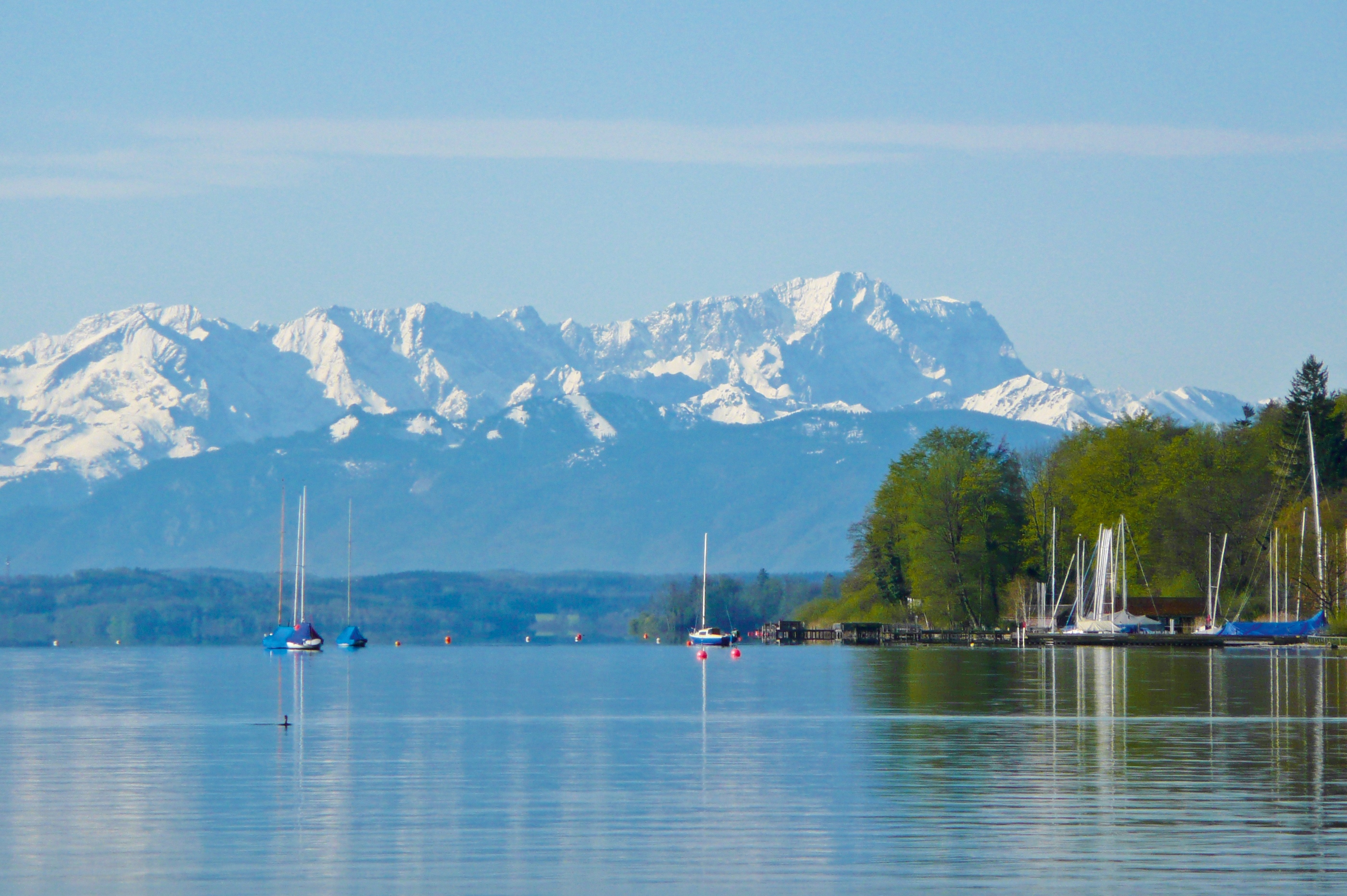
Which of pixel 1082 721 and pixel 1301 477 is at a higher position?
pixel 1301 477

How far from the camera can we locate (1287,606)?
13312cm

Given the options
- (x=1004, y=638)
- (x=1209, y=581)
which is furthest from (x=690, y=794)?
(x=1004, y=638)

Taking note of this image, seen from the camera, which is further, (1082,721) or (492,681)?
(492,681)

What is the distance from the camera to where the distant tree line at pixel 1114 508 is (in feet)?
458

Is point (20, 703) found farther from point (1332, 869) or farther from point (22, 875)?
point (1332, 869)

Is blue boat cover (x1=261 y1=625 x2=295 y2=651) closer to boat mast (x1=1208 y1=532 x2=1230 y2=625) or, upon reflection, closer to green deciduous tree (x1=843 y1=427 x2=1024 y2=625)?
green deciduous tree (x1=843 y1=427 x2=1024 y2=625)

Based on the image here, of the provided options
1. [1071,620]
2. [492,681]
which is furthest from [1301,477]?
[492,681]

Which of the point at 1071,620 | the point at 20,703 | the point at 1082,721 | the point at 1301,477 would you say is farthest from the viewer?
the point at 1071,620

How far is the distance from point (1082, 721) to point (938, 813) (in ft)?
74.1

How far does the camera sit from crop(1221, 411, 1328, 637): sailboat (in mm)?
120938

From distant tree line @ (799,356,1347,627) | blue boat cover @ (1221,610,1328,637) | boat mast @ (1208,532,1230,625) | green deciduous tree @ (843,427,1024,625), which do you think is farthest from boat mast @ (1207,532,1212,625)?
green deciduous tree @ (843,427,1024,625)

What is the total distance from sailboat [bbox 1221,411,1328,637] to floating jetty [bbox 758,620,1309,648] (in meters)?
0.55

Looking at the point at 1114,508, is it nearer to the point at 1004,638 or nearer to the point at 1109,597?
the point at 1109,597

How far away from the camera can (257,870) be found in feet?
84.0
